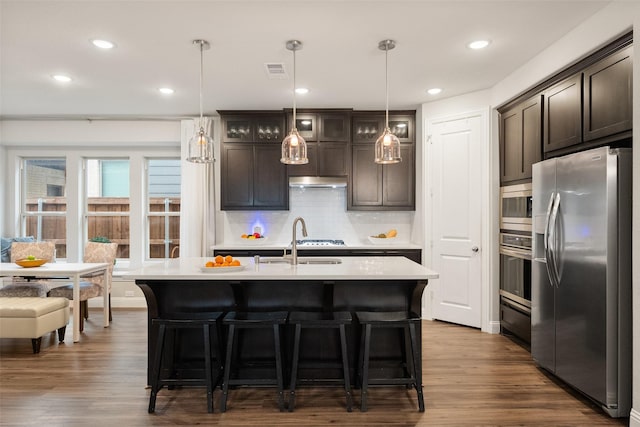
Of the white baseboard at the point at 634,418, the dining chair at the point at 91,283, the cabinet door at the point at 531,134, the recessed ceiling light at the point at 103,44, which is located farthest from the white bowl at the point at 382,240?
the recessed ceiling light at the point at 103,44

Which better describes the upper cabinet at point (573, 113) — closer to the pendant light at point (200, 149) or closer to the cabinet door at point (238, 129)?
the pendant light at point (200, 149)

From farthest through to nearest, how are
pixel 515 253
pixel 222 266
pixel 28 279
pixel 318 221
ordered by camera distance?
pixel 318 221
pixel 28 279
pixel 515 253
pixel 222 266

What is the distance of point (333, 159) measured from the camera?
5352mm

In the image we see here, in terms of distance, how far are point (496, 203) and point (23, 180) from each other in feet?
21.4

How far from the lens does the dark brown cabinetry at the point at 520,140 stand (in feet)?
12.2

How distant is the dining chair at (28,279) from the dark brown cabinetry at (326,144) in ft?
10.3

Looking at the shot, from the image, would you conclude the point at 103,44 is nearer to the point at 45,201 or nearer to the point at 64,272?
the point at 64,272

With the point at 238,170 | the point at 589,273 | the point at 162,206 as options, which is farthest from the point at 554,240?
the point at 162,206

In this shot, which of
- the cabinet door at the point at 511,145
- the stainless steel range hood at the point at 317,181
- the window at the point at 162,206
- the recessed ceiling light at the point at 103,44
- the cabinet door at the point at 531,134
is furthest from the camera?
the window at the point at 162,206

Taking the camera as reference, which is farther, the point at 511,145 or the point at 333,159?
the point at 333,159

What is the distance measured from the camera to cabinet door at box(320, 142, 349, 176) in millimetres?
5348

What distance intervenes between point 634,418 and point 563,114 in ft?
7.09

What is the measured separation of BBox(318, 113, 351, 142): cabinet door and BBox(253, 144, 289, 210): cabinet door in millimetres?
632

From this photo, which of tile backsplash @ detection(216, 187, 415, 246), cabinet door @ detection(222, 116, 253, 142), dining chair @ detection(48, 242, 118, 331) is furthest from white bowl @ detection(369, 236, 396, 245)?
dining chair @ detection(48, 242, 118, 331)
